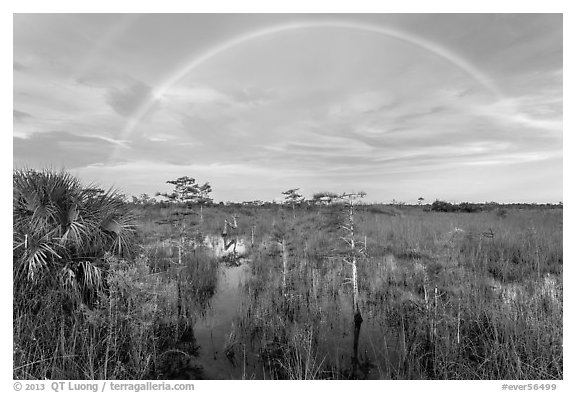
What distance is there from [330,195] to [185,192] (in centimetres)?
986

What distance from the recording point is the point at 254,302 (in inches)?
315

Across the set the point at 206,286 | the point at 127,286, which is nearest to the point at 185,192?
the point at 206,286

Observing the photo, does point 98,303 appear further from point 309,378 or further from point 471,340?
point 471,340

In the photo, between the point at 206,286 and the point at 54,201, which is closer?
the point at 54,201

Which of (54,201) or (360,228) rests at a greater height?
(54,201)

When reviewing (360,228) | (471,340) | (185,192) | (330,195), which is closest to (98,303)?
(330,195)
